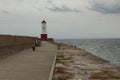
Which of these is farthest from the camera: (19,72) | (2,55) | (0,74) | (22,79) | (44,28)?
(44,28)

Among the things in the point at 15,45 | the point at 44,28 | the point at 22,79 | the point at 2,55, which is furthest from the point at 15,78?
the point at 44,28

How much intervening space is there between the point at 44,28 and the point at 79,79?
46.0m

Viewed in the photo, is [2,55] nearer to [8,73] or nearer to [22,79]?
[8,73]

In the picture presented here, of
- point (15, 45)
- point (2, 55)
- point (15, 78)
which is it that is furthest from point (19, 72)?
point (15, 45)

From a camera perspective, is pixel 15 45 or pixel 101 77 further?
pixel 15 45

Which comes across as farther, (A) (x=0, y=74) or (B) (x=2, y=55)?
(B) (x=2, y=55)

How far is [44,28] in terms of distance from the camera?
5894 centimetres

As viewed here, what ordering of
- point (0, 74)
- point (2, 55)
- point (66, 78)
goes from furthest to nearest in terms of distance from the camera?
point (2, 55), point (66, 78), point (0, 74)

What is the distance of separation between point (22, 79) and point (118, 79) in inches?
186

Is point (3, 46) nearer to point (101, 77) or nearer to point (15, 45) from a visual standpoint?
point (15, 45)

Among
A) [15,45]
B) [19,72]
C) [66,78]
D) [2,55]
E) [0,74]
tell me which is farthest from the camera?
[15,45]

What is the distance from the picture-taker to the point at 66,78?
13.3m

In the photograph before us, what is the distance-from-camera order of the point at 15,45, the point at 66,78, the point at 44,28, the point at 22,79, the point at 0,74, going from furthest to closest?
the point at 44,28
the point at 15,45
the point at 66,78
the point at 0,74
the point at 22,79

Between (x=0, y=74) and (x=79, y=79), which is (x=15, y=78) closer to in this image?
(x=0, y=74)
